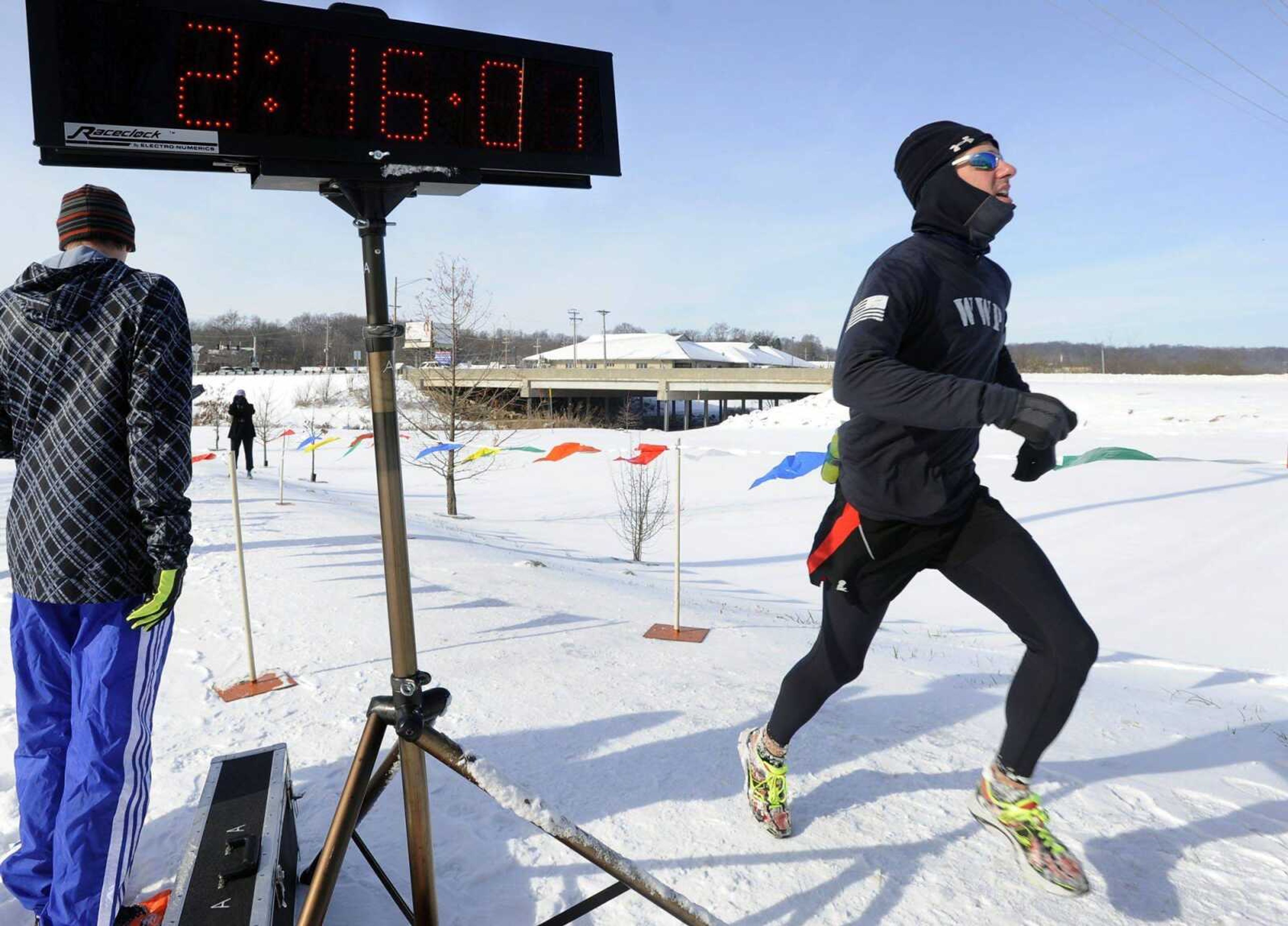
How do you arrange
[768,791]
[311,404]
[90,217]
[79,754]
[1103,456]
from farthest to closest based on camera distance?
[311,404] → [1103,456] → [768,791] → [90,217] → [79,754]

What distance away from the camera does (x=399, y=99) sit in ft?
6.15

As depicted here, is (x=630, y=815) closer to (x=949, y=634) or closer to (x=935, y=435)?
(x=935, y=435)

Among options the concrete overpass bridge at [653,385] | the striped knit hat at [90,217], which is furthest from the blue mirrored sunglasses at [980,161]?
the concrete overpass bridge at [653,385]

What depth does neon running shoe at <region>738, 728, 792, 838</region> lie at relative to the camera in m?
2.46

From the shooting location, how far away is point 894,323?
218cm

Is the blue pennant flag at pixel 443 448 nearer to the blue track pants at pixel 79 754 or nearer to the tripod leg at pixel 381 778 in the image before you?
the blue track pants at pixel 79 754

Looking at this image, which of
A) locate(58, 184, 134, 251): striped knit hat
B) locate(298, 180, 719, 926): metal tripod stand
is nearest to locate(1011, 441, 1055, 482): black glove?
locate(298, 180, 719, 926): metal tripod stand

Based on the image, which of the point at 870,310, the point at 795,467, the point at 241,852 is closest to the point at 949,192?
the point at 870,310

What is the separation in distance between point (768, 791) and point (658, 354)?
94014 millimetres

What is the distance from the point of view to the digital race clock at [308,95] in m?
1.57

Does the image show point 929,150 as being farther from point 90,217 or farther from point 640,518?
point 640,518

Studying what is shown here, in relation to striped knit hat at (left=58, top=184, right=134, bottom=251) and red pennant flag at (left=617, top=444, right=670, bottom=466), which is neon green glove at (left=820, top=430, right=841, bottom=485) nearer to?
striped knit hat at (left=58, top=184, right=134, bottom=251)

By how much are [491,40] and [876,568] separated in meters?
1.83

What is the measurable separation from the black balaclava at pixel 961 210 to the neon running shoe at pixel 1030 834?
1.63 m
